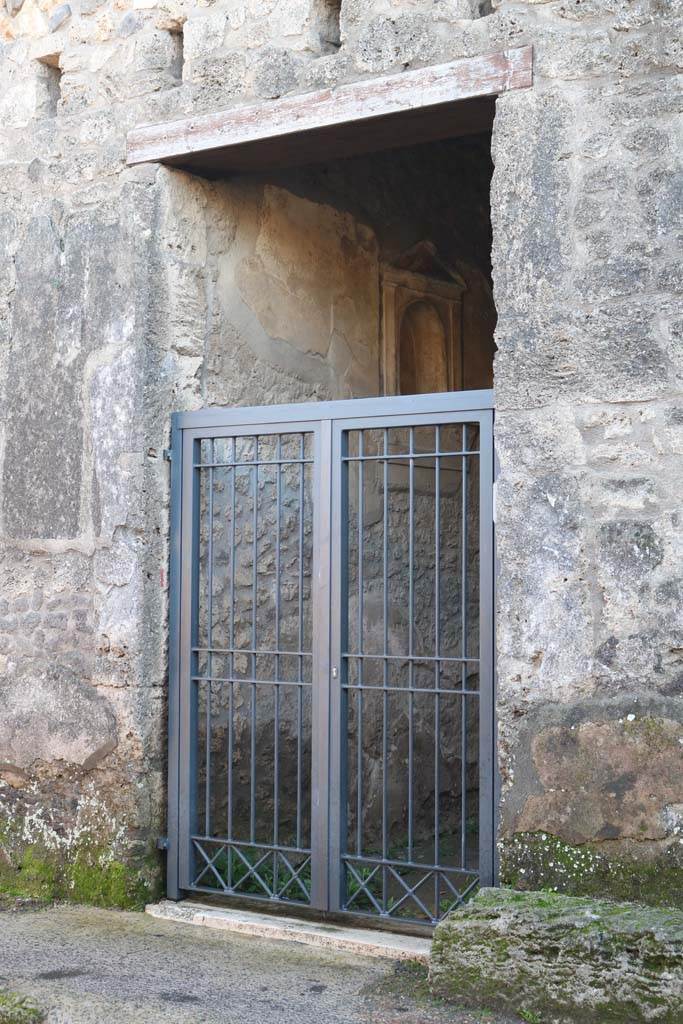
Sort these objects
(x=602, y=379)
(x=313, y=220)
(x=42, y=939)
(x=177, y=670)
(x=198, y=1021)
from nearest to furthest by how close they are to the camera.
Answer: (x=198, y=1021)
(x=602, y=379)
(x=42, y=939)
(x=177, y=670)
(x=313, y=220)

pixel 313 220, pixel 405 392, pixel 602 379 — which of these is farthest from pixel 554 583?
pixel 405 392

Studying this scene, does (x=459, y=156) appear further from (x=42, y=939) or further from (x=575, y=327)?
(x=42, y=939)

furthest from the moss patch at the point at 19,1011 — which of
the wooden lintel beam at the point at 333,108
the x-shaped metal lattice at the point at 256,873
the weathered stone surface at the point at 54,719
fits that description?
the wooden lintel beam at the point at 333,108

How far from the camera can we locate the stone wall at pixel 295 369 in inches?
149

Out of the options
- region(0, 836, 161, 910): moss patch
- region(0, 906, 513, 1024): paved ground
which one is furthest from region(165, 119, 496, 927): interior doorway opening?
region(0, 906, 513, 1024): paved ground

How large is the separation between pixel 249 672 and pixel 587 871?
1876 mm

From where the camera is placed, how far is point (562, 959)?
136 inches

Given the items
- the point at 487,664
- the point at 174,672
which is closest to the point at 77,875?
the point at 174,672

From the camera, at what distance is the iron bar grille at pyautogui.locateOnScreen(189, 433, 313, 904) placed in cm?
479

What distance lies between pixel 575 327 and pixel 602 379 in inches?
7.7

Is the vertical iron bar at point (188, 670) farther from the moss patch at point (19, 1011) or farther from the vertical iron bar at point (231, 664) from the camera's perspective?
the moss patch at point (19, 1011)

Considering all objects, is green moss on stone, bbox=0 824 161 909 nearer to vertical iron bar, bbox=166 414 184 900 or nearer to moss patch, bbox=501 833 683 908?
vertical iron bar, bbox=166 414 184 900

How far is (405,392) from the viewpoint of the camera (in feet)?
22.7

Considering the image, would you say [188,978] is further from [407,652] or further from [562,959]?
[407,652]
